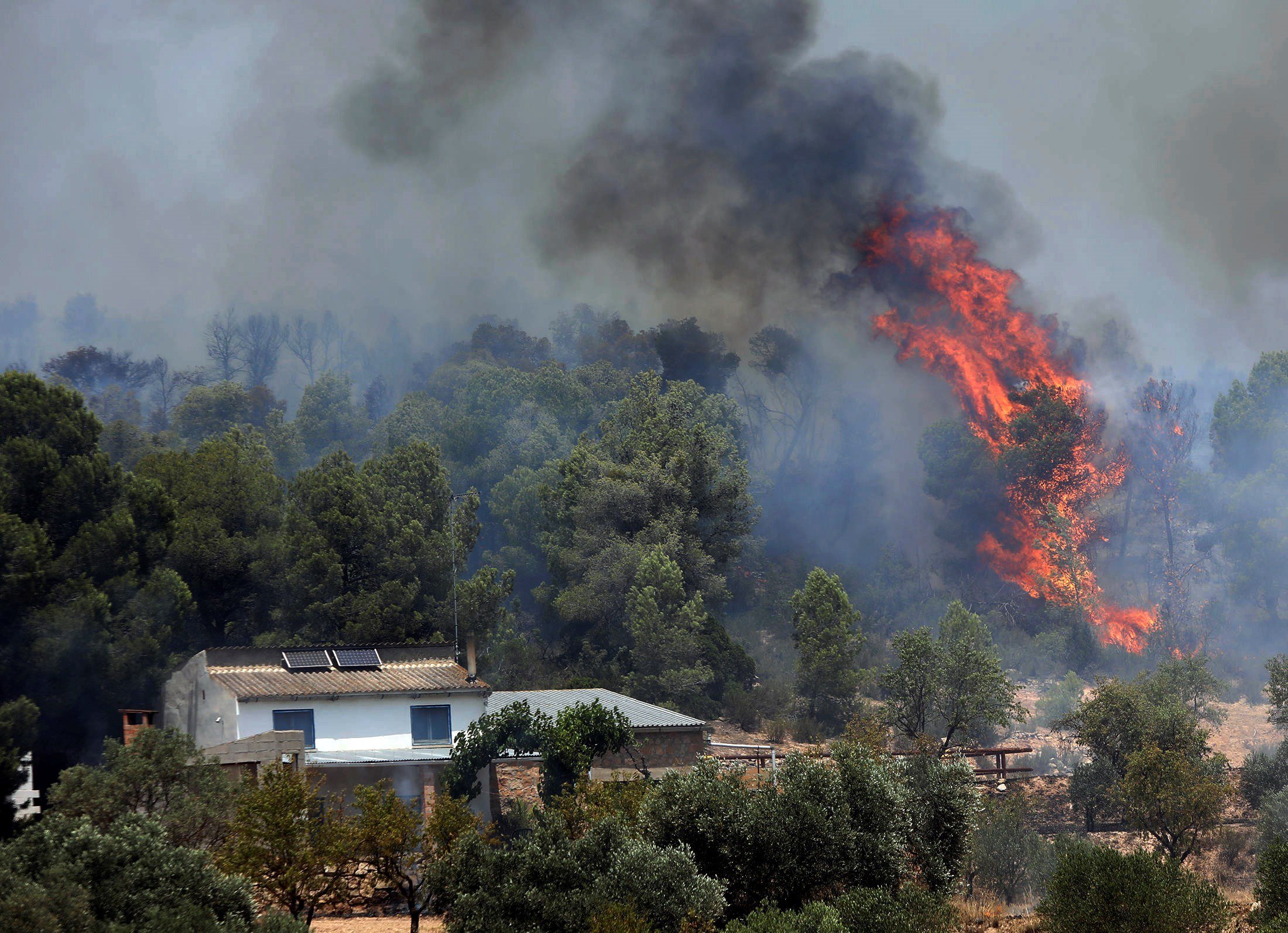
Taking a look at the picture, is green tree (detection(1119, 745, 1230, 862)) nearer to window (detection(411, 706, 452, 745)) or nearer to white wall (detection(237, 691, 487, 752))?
white wall (detection(237, 691, 487, 752))

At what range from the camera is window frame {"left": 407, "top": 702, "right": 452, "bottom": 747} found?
146 feet

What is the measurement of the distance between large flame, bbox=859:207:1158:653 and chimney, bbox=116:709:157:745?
56535 millimetres

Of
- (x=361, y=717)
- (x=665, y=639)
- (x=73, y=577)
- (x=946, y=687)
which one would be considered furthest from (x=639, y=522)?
(x=73, y=577)

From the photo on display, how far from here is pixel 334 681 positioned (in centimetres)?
4491

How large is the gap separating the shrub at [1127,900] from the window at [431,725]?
77.5ft

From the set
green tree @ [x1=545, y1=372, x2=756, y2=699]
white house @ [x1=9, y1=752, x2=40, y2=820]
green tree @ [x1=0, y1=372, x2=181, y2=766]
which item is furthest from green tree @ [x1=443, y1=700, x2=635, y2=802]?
green tree @ [x1=545, y1=372, x2=756, y2=699]

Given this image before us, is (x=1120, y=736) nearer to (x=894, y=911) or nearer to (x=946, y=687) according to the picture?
(x=946, y=687)

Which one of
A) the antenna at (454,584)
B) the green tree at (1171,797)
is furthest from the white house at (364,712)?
the green tree at (1171,797)

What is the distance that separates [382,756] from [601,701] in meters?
11.7

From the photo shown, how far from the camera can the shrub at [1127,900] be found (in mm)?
25234

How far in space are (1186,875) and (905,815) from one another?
621 centimetres

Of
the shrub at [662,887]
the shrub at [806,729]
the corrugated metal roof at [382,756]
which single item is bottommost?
the shrub at [662,887]

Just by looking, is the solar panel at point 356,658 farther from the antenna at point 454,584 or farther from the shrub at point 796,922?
the shrub at point 796,922

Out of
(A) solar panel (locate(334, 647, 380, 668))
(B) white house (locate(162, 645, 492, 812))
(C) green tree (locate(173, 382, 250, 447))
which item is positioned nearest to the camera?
(B) white house (locate(162, 645, 492, 812))
